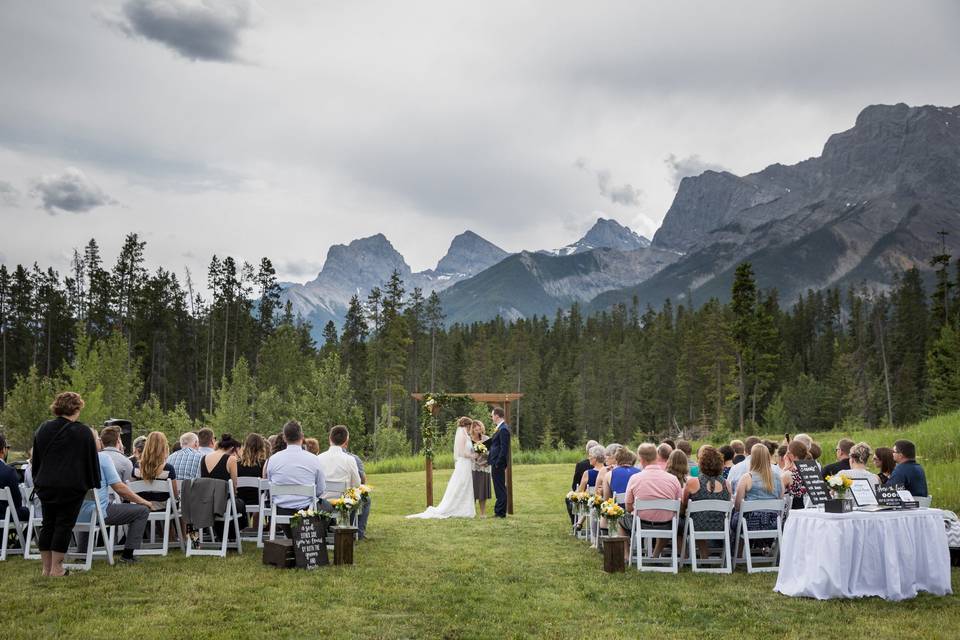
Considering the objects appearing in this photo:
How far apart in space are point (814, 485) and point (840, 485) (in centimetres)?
46

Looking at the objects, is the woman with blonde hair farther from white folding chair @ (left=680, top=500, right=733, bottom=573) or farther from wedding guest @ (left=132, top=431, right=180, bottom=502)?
wedding guest @ (left=132, top=431, right=180, bottom=502)

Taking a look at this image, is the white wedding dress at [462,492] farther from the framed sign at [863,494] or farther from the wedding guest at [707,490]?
the framed sign at [863,494]

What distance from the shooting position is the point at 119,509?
925cm

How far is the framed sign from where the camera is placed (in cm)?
842

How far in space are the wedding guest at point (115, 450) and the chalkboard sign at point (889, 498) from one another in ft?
29.3

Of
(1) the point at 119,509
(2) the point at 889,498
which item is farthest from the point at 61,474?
(2) the point at 889,498

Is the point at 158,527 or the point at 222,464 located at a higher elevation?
the point at 222,464

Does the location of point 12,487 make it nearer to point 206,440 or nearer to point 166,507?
point 166,507

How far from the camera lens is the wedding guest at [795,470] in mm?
10688

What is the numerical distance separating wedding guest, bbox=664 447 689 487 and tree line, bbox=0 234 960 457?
33834 millimetres

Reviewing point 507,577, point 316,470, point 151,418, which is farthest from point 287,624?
point 151,418

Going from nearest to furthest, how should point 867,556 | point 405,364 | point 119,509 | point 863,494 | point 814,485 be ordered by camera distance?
point 867,556 < point 863,494 < point 814,485 < point 119,509 < point 405,364

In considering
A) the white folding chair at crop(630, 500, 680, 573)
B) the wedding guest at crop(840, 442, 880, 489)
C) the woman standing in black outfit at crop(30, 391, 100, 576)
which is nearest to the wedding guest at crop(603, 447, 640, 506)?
the white folding chair at crop(630, 500, 680, 573)

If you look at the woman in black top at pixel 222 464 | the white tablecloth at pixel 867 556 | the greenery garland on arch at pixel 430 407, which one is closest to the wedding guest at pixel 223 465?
the woman in black top at pixel 222 464
